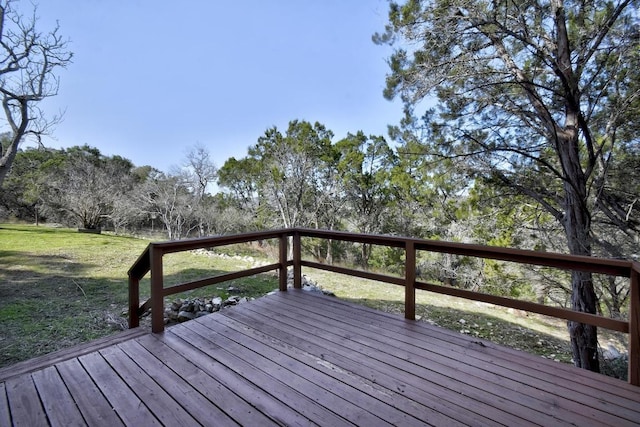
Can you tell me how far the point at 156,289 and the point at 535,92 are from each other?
16.1 ft

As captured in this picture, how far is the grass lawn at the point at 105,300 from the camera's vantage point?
157 inches

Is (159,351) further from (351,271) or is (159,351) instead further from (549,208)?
(549,208)

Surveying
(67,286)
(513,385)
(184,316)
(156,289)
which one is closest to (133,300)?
(156,289)

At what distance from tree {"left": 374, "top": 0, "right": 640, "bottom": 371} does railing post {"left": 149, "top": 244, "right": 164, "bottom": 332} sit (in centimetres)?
383

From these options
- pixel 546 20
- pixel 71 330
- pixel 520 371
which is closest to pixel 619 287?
pixel 520 371

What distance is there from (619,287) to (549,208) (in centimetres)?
133

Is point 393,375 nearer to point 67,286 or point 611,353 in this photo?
point 611,353

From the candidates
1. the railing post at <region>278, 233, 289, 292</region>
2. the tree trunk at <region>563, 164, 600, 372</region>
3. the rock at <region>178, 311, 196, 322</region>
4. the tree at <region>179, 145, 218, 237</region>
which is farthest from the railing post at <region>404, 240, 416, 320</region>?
the tree at <region>179, 145, 218, 237</region>

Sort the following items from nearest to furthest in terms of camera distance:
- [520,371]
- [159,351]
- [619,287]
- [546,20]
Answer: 1. [520,371]
2. [159,351]
3. [546,20]
4. [619,287]

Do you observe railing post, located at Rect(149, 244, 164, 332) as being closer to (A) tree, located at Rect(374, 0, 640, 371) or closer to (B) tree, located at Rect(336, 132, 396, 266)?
(A) tree, located at Rect(374, 0, 640, 371)

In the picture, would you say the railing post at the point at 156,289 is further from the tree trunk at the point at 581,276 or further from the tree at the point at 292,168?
the tree at the point at 292,168

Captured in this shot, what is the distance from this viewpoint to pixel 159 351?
7.47ft

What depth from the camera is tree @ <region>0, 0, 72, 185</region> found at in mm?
6023

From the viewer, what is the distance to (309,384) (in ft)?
6.03
